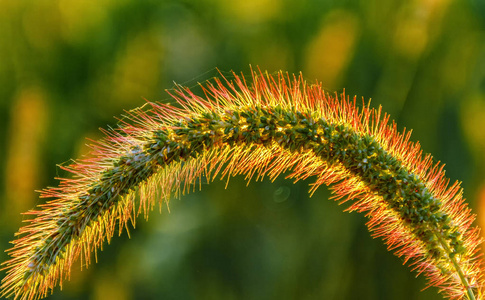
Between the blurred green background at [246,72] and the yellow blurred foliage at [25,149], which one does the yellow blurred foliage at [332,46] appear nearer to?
the blurred green background at [246,72]

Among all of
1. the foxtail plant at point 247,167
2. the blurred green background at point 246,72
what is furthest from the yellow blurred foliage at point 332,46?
the foxtail plant at point 247,167

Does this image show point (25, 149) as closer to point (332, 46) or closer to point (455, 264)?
point (332, 46)

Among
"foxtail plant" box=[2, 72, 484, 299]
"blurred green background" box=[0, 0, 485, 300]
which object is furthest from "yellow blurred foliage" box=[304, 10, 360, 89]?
"foxtail plant" box=[2, 72, 484, 299]

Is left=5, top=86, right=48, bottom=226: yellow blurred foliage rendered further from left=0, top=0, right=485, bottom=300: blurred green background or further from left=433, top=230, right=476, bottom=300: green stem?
left=433, top=230, right=476, bottom=300: green stem

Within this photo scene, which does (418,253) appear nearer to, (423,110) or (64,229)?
(64,229)

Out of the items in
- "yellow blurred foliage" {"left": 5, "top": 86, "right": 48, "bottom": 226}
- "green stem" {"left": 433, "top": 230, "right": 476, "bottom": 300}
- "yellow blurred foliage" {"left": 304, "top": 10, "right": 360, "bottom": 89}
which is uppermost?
"yellow blurred foliage" {"left": 304, "top": 10, "right": 360, "bottom": 89}

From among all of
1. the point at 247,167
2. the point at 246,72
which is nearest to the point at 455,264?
the point at 247,167
